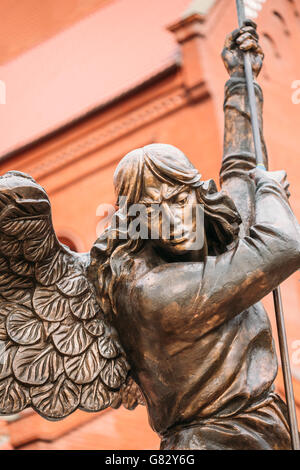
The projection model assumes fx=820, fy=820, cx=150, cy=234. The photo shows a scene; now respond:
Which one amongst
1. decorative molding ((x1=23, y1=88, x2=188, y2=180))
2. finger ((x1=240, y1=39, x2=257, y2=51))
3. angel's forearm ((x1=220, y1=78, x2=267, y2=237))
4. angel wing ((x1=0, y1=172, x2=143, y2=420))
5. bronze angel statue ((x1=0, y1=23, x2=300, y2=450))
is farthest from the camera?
decorative molding ((x1=23, y1=88, x2=188, y2=180))

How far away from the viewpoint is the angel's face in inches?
104

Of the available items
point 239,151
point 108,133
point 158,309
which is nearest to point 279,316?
point 158,309

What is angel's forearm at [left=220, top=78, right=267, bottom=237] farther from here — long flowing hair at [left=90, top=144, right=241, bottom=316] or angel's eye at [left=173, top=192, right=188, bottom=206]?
angel's eye at [left=173, top=192, right=188, bottom=206]

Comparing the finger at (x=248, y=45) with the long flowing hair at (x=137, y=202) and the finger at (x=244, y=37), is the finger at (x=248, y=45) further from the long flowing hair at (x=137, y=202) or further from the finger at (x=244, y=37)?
the long flowing hair at (x=137, y=202)

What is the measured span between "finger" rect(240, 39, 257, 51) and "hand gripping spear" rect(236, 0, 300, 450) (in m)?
0.02

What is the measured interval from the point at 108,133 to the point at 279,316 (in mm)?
7441

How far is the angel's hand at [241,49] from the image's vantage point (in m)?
3.31

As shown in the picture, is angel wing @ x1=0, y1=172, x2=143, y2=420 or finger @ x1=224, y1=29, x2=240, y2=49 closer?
angel wing @ x1=0, y1=172, x2=143, y2=420

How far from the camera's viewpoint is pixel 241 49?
10.9ft

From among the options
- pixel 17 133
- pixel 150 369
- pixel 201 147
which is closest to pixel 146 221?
pixel 150 369

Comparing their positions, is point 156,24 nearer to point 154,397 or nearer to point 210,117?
point 210,117

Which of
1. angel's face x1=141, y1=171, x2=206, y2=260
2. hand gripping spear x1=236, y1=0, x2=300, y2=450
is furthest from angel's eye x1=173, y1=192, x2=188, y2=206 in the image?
hand gripping spear x1=236, y1=0, x2=300, y2=450

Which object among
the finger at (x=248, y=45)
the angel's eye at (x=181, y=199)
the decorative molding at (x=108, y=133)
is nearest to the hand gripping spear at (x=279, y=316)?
the finger at (x=248, y=45)

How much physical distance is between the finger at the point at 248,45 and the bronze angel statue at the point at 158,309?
2.29ft
